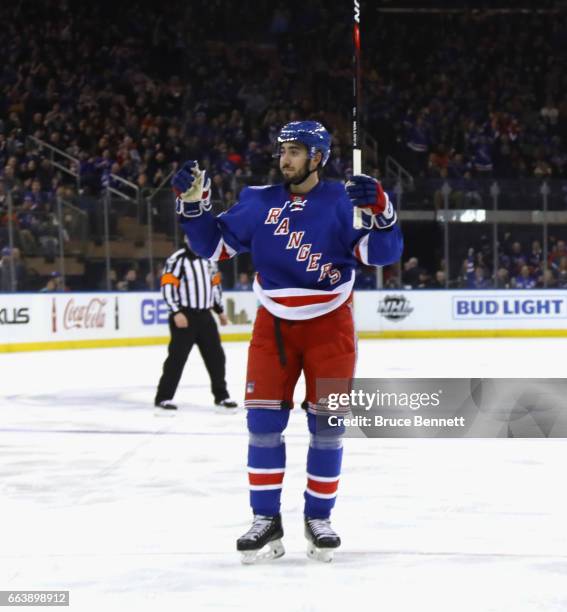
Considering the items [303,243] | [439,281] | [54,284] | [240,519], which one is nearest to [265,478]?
[240,519]

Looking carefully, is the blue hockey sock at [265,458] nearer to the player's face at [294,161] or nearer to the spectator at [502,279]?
the player's face at [294,161]

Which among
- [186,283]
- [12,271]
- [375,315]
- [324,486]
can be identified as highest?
[186,283]

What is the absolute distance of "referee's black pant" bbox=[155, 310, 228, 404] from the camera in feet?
28.3

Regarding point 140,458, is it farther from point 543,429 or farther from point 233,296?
A: point 233,296

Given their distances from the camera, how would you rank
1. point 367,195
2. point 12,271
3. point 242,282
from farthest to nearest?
point 242,282, point 12,271, point 367,195

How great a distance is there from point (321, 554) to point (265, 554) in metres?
0.21

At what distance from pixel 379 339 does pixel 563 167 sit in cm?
634

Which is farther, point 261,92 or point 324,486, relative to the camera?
point 261,92

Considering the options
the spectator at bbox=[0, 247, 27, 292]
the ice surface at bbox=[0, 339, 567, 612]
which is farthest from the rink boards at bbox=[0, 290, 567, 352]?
the ice surface at bbox=[0, 339, 567, 612]

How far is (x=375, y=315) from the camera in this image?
58.7 feet

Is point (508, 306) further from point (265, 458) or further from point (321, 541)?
point (321, 541)

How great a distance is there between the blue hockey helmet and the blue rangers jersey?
14 centimetres

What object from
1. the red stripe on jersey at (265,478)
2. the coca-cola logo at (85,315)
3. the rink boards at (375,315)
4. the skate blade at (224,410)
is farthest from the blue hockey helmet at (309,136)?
the coca-cola logo at (85,315)

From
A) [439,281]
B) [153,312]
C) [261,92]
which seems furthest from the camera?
[261,92]
